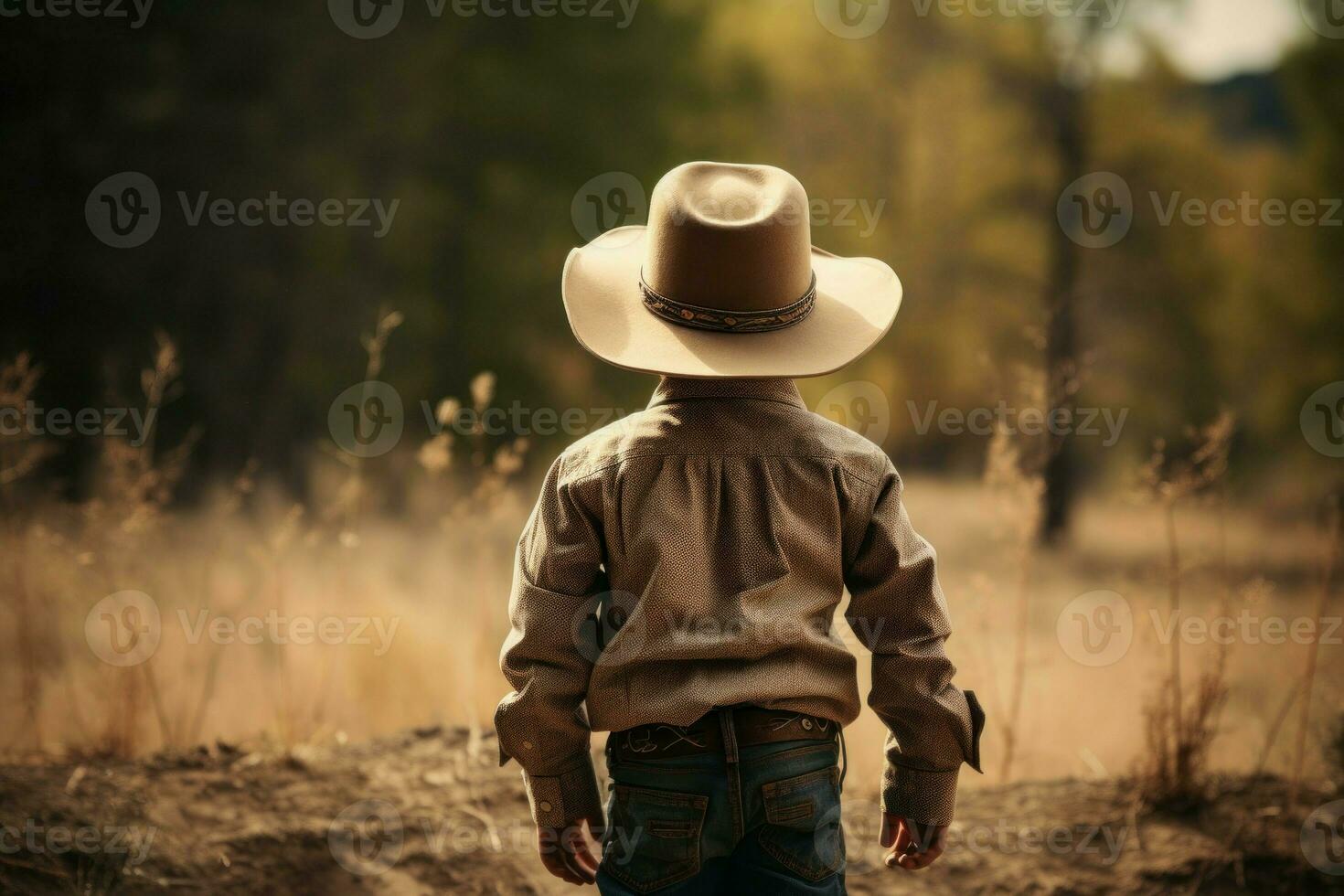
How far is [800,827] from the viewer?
5.84 ft

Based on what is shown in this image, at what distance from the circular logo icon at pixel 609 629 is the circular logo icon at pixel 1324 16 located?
9.68 metres

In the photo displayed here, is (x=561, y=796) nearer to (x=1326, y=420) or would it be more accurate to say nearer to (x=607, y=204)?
(x=607, y=204)

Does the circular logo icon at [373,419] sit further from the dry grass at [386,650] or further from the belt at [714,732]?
the belt at [714,732]

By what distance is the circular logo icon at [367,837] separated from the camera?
290 cm

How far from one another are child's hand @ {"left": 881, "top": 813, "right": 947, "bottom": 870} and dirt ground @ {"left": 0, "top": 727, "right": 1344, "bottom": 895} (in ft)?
3.87

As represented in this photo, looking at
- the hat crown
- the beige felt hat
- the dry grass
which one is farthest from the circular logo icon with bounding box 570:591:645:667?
the dry grass

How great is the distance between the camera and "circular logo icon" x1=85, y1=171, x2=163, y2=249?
760 cm

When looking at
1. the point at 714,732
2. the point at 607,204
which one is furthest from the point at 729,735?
the point at 607,204

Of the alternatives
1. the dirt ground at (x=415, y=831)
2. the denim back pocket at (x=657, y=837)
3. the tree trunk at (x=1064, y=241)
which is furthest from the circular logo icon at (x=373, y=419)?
the denim back pocket at (x=657, y=837)

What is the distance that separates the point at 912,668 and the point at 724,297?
2.38 ft

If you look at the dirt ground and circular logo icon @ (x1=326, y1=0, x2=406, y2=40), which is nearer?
the dirt ground

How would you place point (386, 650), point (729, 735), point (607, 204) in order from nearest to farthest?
point (729, 735)
point (386, 650)
point (607, 204)

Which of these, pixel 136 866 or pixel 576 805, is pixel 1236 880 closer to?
pixel 576 805

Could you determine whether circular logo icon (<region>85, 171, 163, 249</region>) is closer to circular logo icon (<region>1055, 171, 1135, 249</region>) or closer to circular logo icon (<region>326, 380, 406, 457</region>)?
circular logo icon (<region>326, 380, 406, 457</region>)
